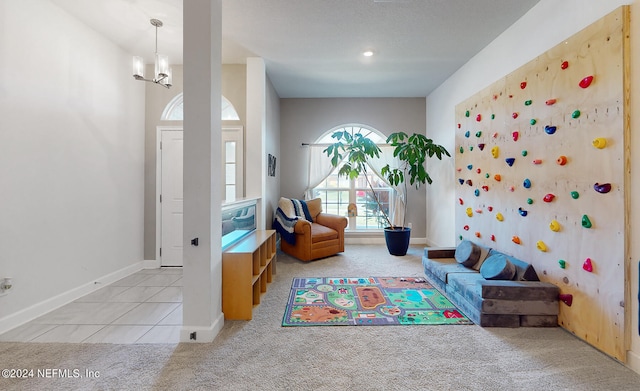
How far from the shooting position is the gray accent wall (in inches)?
205

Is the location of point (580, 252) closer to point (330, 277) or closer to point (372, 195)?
point (330, 277)

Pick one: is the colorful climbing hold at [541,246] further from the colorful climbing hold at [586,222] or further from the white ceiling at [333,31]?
the white ceiling at [333,31]

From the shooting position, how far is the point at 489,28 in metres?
2.88

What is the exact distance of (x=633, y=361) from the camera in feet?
5.34

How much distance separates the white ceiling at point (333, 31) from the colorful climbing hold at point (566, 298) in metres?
2.52

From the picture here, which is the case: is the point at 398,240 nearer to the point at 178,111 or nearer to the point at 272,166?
the point at 272,166

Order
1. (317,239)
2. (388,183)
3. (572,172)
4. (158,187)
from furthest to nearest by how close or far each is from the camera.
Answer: (388,183) < (317,239) < (158,187) < (572,172)

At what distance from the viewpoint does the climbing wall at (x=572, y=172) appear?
170 centimetres

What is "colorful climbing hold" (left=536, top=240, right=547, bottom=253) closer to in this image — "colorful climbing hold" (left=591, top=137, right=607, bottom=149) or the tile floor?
"colorful climbing hold" (left=591, top=137, right=607, bottom=149)

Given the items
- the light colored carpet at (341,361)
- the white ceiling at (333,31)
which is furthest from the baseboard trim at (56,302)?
the white ceiling at (333,31)

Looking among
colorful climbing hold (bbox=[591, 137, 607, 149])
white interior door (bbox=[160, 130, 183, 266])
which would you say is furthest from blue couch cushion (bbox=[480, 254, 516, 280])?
white interior door (bbox=[160, 130, 183, 266])

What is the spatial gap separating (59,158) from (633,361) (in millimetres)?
4708

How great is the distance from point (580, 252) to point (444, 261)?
135 cm

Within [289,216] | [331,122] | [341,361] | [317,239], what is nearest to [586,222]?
[341,361]
